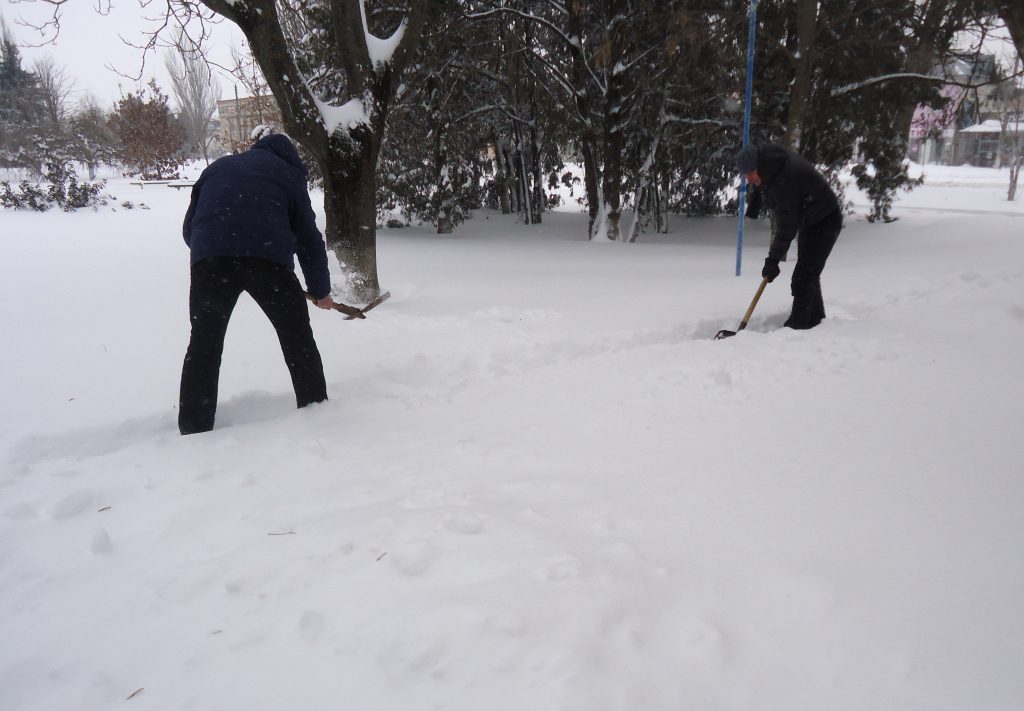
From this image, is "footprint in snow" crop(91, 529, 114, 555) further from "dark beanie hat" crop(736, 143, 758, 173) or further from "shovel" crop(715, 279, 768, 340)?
"dark beanie hat" crop(736, 143, 758, 173)

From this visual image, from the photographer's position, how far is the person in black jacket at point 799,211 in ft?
14.2

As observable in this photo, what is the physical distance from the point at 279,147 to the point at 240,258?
30.2 inches

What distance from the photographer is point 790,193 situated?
14.2 ft

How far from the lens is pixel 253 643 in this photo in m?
1.56

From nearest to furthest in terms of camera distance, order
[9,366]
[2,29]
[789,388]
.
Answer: [789,388]
[9,366]
[2,29]

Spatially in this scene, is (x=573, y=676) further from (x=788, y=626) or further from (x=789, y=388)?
(x=789, y=388)

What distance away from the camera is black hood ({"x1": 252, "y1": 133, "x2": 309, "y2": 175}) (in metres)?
3.29

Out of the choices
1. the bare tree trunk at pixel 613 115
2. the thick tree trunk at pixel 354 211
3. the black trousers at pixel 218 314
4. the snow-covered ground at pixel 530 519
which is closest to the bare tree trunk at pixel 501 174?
the bare tree trunk at pixel 613 115

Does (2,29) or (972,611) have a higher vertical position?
(2,29)

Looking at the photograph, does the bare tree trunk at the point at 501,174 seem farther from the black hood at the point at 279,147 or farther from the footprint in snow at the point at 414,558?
the footprint in snow at the point at 414,558

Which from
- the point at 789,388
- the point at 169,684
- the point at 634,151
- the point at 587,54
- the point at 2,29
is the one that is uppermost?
the point at 2,29

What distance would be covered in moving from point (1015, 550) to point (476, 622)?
5.69ft

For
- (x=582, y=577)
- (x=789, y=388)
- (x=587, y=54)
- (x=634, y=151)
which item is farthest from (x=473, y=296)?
(x=634, y=151)

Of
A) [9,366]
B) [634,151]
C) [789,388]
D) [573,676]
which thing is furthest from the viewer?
[634,151]
